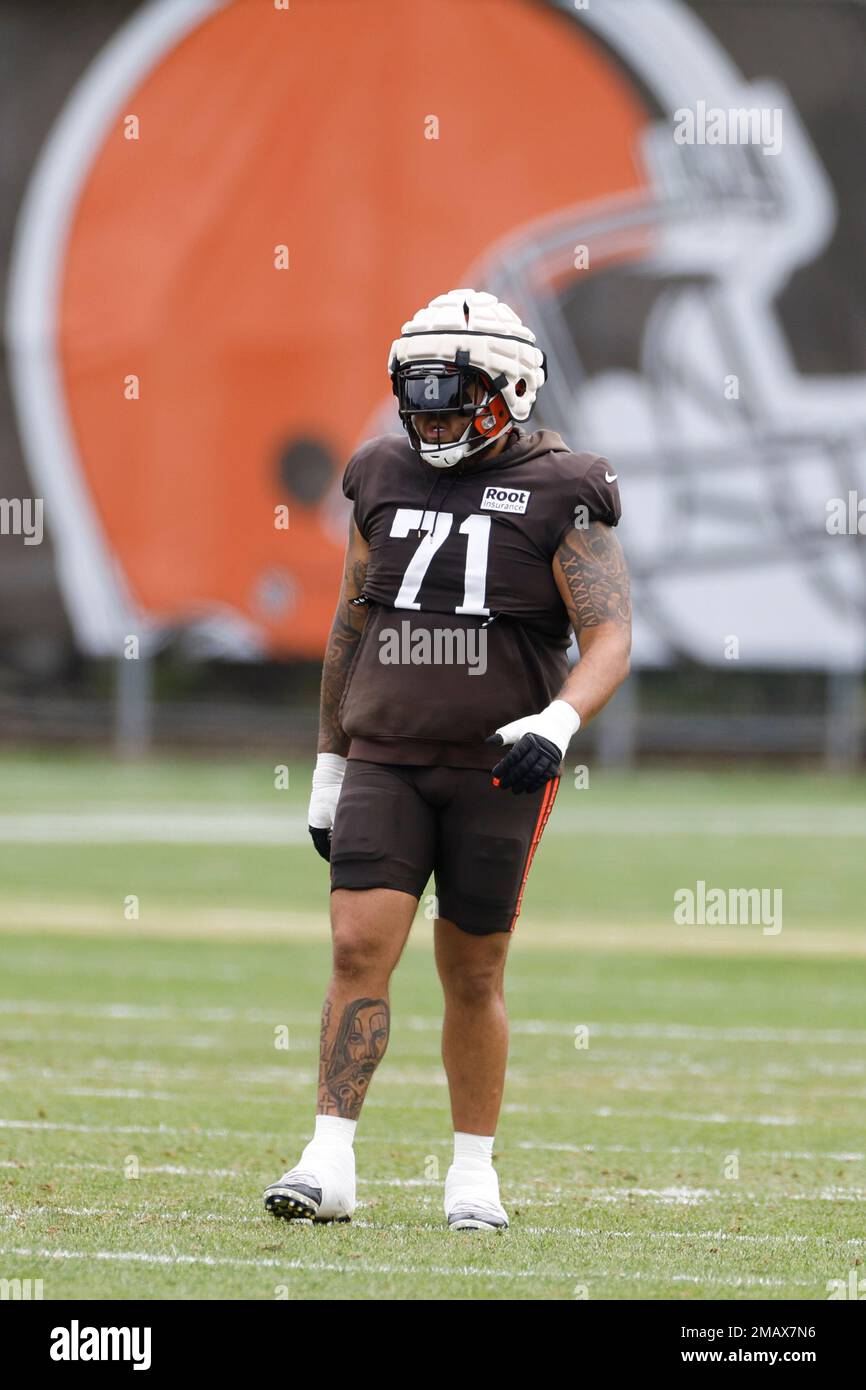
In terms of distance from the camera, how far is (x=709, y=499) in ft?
83.0

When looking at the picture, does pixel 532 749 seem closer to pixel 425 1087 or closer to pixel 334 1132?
pixel 334 1132

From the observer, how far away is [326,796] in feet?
18.6

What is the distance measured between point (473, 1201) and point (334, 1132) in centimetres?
36

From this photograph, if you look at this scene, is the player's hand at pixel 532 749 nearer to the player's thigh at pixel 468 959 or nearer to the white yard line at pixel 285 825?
the player's thigh at pixel 468 959

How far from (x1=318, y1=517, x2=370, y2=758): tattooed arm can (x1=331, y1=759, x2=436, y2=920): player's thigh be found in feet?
1.03

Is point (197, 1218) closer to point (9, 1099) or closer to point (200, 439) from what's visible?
point (9, 1099)

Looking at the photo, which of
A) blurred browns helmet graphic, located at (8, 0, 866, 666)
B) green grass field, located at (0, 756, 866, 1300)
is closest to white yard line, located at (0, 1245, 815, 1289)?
green grass field, located at (0, 756, 866, 1300)

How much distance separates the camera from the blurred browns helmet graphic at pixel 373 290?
25375 mm

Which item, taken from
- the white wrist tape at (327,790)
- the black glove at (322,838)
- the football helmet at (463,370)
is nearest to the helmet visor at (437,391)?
the football helmet at (463,370)

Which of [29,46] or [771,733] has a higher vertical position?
[29,46]

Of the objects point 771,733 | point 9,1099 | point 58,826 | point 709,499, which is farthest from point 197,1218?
point 771,733
